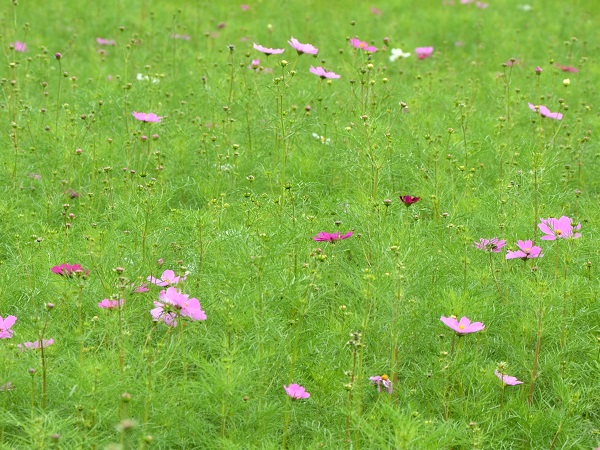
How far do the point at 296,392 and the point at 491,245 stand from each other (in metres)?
0.91

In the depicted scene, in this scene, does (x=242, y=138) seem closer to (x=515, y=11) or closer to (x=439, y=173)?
(x=439, y=173)

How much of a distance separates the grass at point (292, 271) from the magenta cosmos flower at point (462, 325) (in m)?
0.10

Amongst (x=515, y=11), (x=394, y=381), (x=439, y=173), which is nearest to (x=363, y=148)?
(x=439, y=173)

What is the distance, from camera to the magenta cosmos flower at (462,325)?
238 cm

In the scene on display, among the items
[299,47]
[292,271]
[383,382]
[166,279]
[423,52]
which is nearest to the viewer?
[383,382]

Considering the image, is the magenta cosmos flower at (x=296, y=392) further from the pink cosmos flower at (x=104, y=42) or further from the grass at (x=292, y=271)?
the pink cosmos flower at (x=104, y=42)

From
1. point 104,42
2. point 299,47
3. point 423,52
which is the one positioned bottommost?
point 104,42

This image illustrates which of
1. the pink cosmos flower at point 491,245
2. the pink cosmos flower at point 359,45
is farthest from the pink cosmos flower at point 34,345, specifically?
the pink cosmos flower at point 359,45

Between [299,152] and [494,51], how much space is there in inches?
101

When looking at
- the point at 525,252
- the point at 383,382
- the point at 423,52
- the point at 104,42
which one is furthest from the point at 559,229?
the point at 104,42

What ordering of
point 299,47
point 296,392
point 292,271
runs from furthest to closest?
1. point 299,47
2. point 292,271
3. point 296,392

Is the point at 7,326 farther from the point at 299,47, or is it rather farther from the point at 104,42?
the point at 104,42

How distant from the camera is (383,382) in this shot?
240cm

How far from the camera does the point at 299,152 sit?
4.07 m
